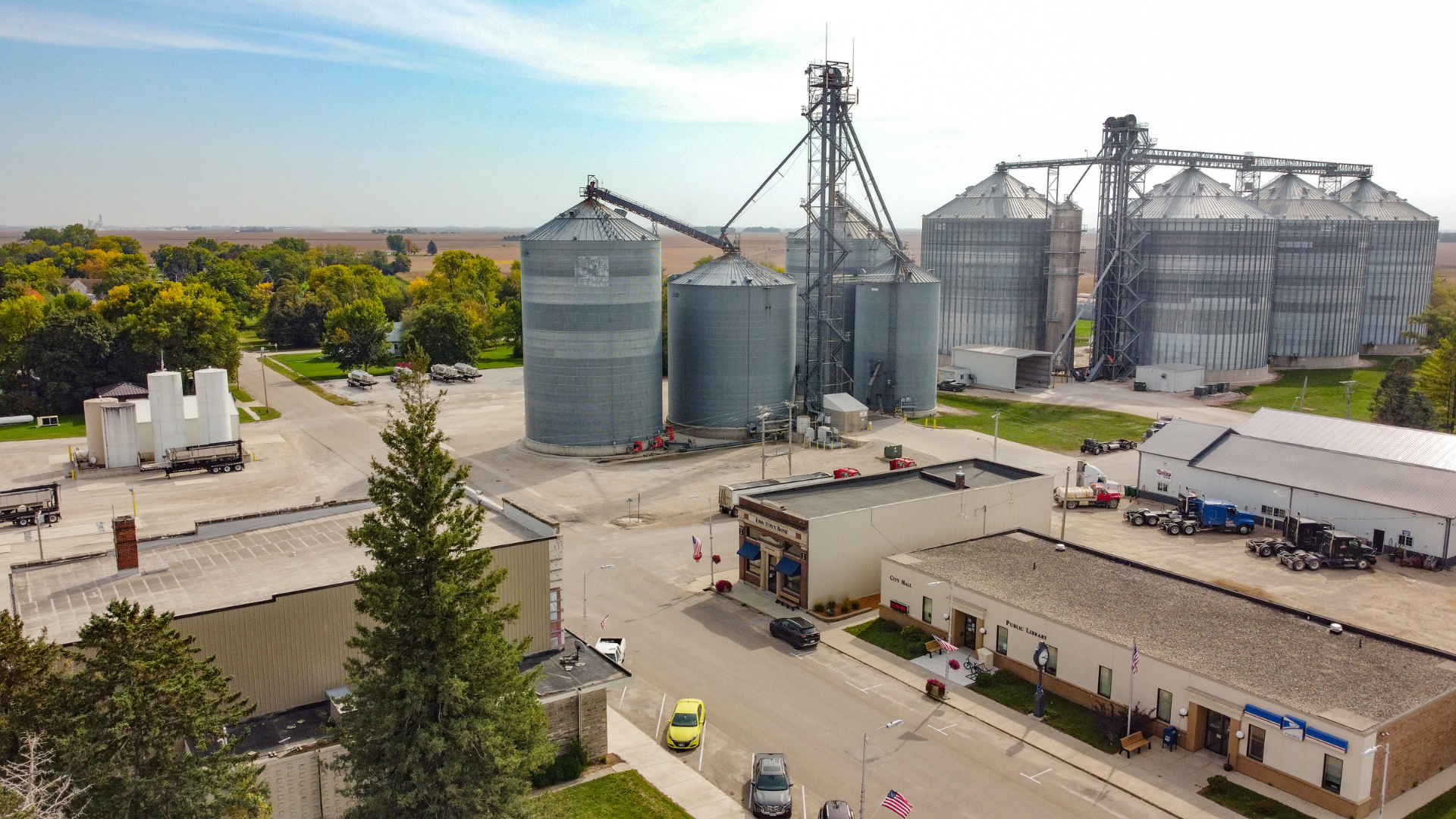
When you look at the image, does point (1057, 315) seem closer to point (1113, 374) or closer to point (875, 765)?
point (1113, 374)

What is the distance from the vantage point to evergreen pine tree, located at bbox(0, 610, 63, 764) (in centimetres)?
2033

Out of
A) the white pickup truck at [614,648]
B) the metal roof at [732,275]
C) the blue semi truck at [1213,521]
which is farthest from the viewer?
the metal roof at [732,275]

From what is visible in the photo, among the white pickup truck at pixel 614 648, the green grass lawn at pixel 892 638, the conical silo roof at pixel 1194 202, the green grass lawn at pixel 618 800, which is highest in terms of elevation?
the conical silo roof at pixel 1194 202

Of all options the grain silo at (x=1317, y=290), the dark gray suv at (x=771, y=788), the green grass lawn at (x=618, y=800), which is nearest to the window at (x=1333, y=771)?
the dark gray suv at (x=771, y=788)

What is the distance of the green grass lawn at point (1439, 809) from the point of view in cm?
2803

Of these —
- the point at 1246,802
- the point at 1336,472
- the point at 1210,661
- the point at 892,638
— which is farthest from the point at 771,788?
the point at 1336,472

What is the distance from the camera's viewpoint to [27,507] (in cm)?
5547

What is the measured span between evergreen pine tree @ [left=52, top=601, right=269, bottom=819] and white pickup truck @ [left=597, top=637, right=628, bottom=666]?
54.8 ft

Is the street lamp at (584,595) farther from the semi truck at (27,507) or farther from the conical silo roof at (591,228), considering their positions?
the semi truck at (27,507)

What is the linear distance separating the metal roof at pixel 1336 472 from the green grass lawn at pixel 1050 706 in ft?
90.7

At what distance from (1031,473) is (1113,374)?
62.0 metres

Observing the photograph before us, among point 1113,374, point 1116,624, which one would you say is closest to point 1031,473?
point 1116,624

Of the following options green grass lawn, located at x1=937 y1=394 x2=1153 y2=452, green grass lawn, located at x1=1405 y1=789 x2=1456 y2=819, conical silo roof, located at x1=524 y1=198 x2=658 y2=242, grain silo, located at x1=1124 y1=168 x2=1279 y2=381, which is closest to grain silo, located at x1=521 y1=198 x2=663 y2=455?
conical silo roof, located at x1=524 y1=198 x2=658 y2=242

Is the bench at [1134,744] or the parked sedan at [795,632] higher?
the parked sedan at [795,632]
